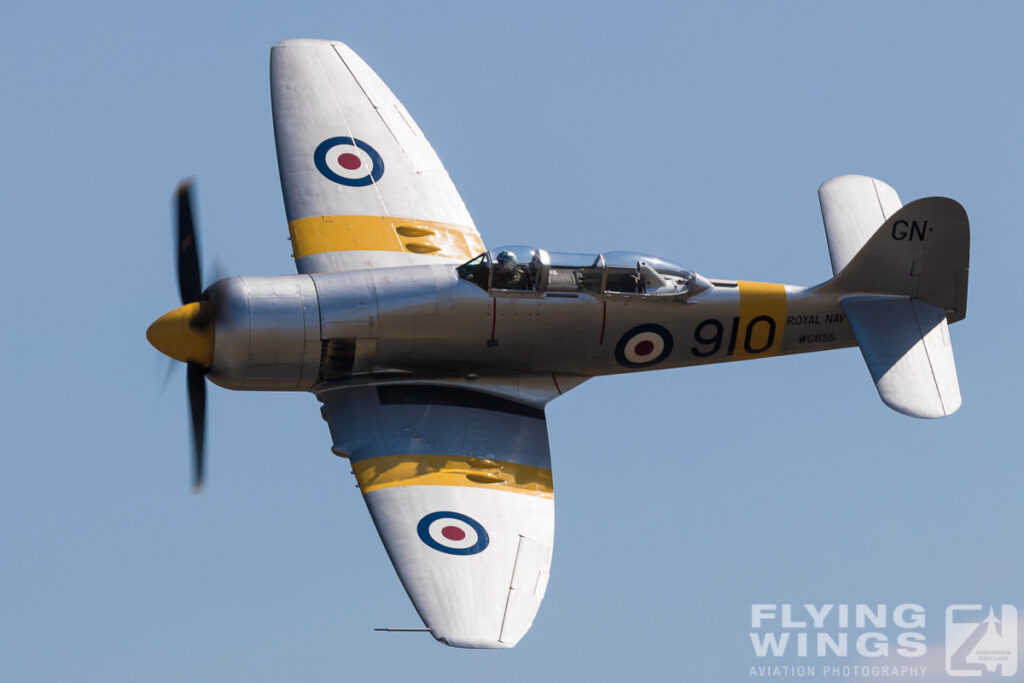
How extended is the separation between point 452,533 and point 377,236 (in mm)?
4377

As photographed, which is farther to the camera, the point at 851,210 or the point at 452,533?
the point at 851,210

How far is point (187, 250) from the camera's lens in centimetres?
2236

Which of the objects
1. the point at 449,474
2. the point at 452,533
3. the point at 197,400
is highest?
the point at 197,400

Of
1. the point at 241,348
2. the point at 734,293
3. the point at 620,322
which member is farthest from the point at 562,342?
the point at 241,348

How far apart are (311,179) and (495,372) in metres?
3.65

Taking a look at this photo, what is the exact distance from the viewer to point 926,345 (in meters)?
22.8

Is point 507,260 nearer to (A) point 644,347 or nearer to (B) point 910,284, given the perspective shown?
(A) point 644,347

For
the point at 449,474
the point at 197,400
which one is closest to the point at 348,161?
the point at 197,400

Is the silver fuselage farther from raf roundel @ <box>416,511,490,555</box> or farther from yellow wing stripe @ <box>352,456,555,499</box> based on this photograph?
raf roundel @ <box>416,511,490,555</box>

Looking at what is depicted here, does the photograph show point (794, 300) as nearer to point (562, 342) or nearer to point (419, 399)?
point (562, 342)

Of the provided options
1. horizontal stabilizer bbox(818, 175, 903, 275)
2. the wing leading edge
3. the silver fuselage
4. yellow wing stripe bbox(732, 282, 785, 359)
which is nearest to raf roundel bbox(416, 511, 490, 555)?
the wing leading edge

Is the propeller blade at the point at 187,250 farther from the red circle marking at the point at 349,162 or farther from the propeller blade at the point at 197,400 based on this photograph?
the red circle marking at the point at 349,162

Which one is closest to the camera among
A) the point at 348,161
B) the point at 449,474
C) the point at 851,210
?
the point at 449,474

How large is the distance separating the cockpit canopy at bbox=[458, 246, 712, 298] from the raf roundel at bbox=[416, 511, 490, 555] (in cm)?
261
